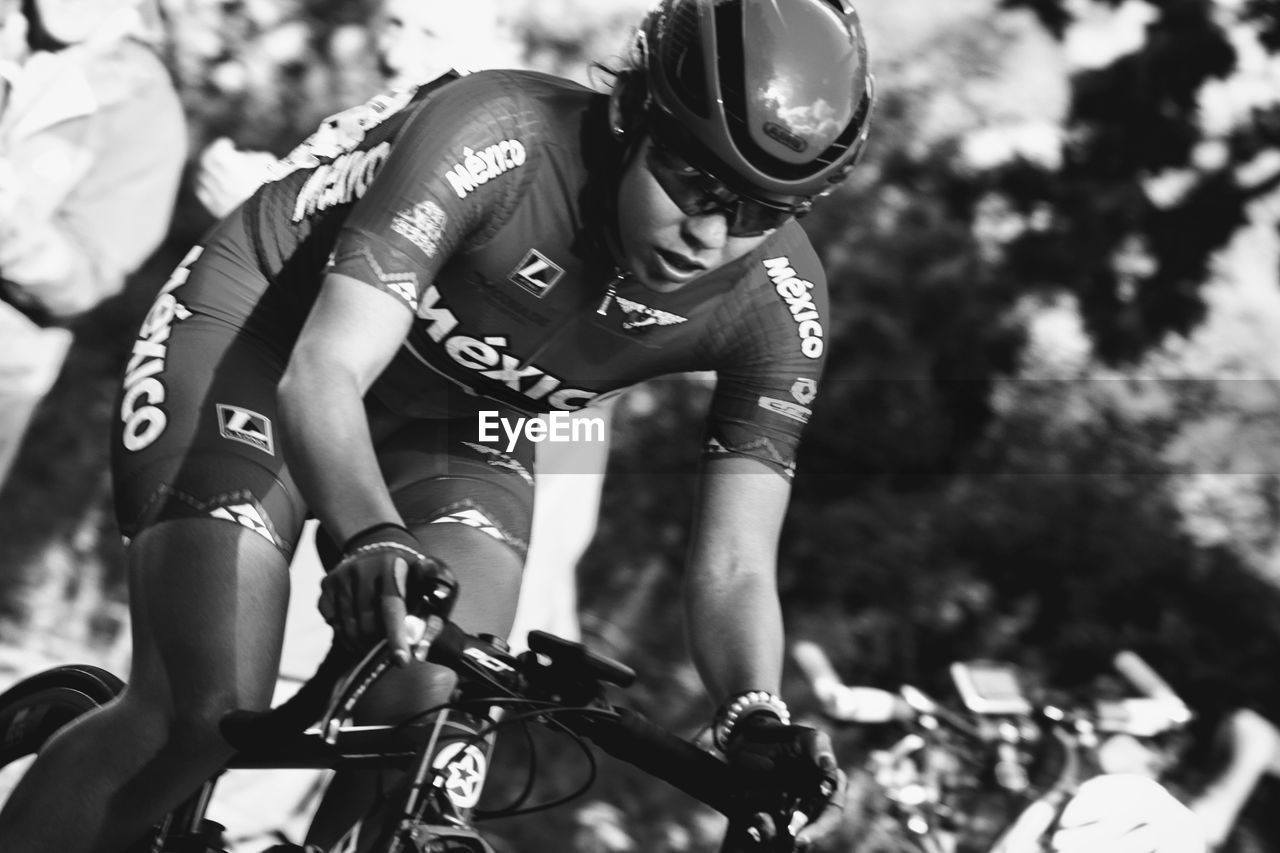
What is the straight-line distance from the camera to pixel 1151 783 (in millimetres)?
4297

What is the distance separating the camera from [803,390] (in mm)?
2682

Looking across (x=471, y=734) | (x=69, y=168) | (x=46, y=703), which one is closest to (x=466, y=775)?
(x=471, y=734)

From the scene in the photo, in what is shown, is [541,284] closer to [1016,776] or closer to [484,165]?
[484,165]

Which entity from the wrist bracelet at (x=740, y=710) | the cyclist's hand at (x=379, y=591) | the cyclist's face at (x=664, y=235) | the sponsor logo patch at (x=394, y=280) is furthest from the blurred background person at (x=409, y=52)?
the cyclist's hand at (x=379, y=591)

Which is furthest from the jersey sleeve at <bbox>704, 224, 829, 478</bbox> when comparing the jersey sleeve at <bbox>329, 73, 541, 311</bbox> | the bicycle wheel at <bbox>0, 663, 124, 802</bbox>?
the bicycle wheel at <bbox>0, 663, 124, 802</bbox>

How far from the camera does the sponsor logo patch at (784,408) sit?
2.64 meters

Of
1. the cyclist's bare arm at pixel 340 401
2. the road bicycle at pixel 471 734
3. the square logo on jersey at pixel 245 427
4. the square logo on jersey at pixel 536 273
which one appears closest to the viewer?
the road bicycle at pixel 471 734

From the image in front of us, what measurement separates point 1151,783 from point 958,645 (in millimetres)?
669

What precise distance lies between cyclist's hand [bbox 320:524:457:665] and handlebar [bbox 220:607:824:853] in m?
0.07

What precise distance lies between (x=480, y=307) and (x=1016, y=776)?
2.50 meters

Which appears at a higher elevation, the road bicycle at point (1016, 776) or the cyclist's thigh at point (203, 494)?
the cyclist's thigh at point (203, 494)

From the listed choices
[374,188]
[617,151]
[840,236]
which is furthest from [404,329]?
[840,236]

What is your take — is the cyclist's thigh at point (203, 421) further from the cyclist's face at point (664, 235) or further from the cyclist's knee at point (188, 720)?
the cyclist's face at point (664, 235)

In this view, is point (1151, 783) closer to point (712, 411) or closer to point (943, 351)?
point (943, 351)
